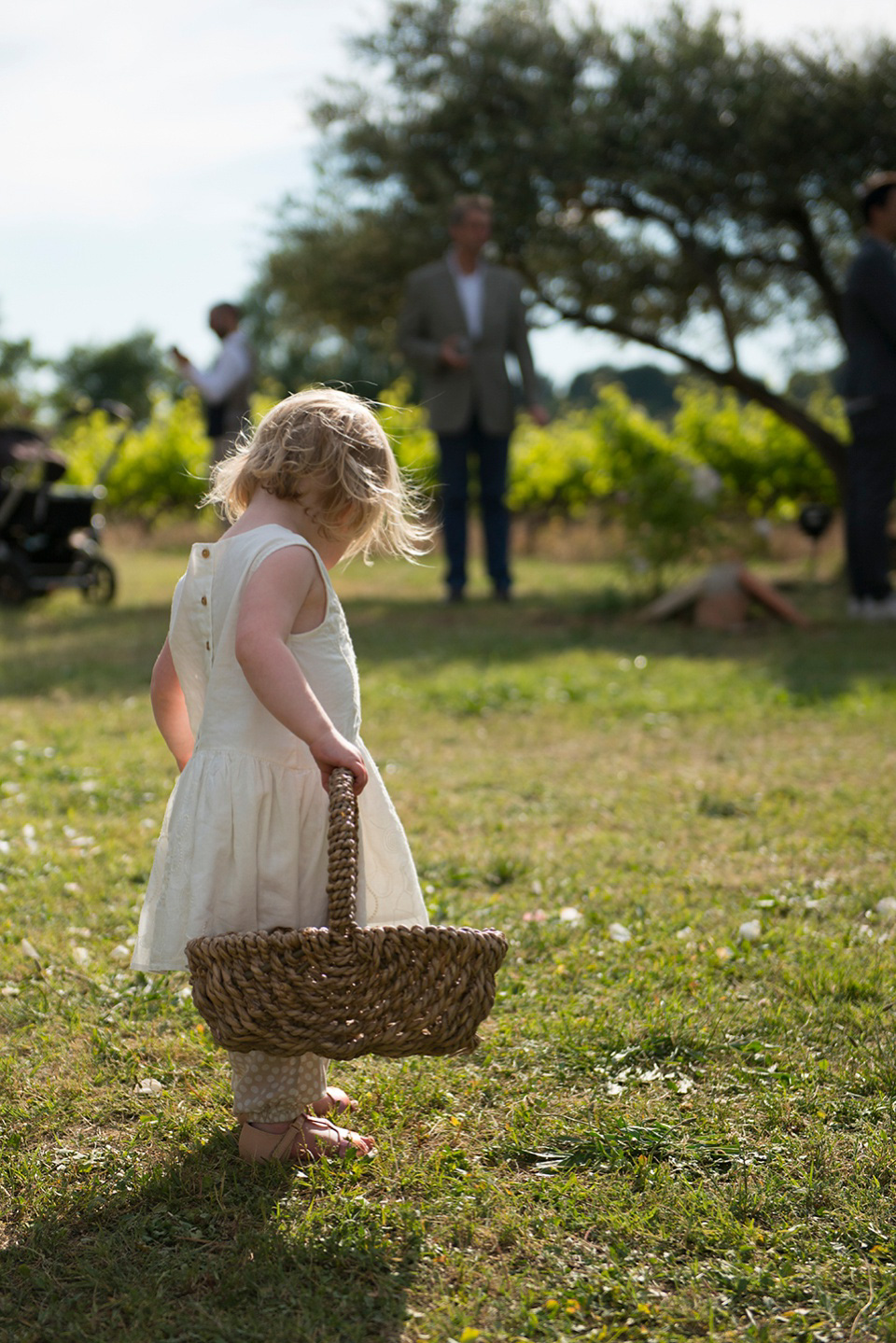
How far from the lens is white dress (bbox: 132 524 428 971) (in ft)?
6.51

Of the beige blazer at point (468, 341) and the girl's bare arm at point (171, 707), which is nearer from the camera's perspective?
the girl's bare arm at point (171, 707)

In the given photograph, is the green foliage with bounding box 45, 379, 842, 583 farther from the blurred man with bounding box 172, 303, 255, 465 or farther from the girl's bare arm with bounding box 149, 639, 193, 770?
the girl's bare arm with bounding box 149, 639, 193, 770

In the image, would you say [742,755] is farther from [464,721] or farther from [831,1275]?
[831,1275]

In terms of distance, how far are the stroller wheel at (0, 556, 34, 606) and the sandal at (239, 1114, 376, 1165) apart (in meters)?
7.33

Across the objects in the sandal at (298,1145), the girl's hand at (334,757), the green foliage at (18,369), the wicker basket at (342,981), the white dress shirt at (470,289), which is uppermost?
the green foliage at (18,369)

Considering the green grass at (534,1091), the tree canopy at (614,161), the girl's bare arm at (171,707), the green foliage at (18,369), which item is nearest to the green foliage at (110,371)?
the green foliage at (18,369)

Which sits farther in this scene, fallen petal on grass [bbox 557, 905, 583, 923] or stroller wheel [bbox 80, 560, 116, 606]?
stroller wheel [bbox 80, 560, 116, 606]

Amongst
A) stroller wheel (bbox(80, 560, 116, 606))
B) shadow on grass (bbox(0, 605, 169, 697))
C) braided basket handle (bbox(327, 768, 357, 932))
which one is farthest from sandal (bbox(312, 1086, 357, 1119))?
stroller wheel (bbox(80, 560, 116, 606))

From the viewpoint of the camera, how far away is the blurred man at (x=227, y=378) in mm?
8523

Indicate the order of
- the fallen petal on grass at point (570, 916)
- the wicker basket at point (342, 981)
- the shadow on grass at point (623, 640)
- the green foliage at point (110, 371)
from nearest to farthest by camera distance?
1. the wicker basket at point (342, 981)
2. the fallen petal on grass at point (570, 916)
3. the shadow on grass at point (623, 640)
4. the green foliage at point (110, 371)

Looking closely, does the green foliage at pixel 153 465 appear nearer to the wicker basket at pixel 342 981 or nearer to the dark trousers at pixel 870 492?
the dark trousers at pixel 870 492

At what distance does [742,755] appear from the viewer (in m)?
4.65

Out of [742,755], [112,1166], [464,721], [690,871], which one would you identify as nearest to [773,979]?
[690,871]

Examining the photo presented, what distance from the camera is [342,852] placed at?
71.6 inches
